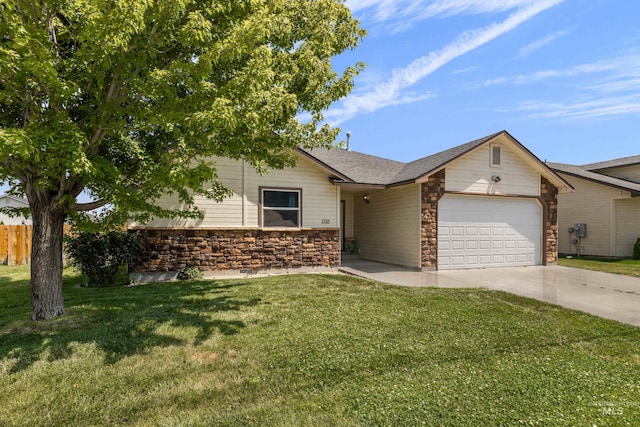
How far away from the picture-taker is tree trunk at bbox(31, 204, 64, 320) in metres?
5.16

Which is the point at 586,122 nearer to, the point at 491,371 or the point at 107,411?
the point at 491,371

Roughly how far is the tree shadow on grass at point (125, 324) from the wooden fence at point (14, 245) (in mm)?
7517

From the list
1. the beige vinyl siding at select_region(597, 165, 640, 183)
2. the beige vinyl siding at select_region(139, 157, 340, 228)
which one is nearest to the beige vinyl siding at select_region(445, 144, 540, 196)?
the beige vinyl siding at select_region(139, 157, 340, 228)

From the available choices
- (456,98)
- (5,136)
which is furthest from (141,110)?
(456,98)

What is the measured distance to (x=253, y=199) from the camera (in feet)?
33.8

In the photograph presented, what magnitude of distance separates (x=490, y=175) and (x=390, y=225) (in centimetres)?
409

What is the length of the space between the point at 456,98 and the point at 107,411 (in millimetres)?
13716

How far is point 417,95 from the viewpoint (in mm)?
12297

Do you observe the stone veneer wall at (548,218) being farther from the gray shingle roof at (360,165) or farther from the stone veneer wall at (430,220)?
the gray shingle roof at (360,165)

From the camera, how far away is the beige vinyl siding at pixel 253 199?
9.73m

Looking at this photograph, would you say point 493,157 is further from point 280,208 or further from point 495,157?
point 280,208

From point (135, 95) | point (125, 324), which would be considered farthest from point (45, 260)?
point (135, 95)

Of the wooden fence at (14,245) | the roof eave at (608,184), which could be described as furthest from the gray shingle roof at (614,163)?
the wooden fence at (14,245)

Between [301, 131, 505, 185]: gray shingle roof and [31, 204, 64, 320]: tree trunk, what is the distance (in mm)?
6956
